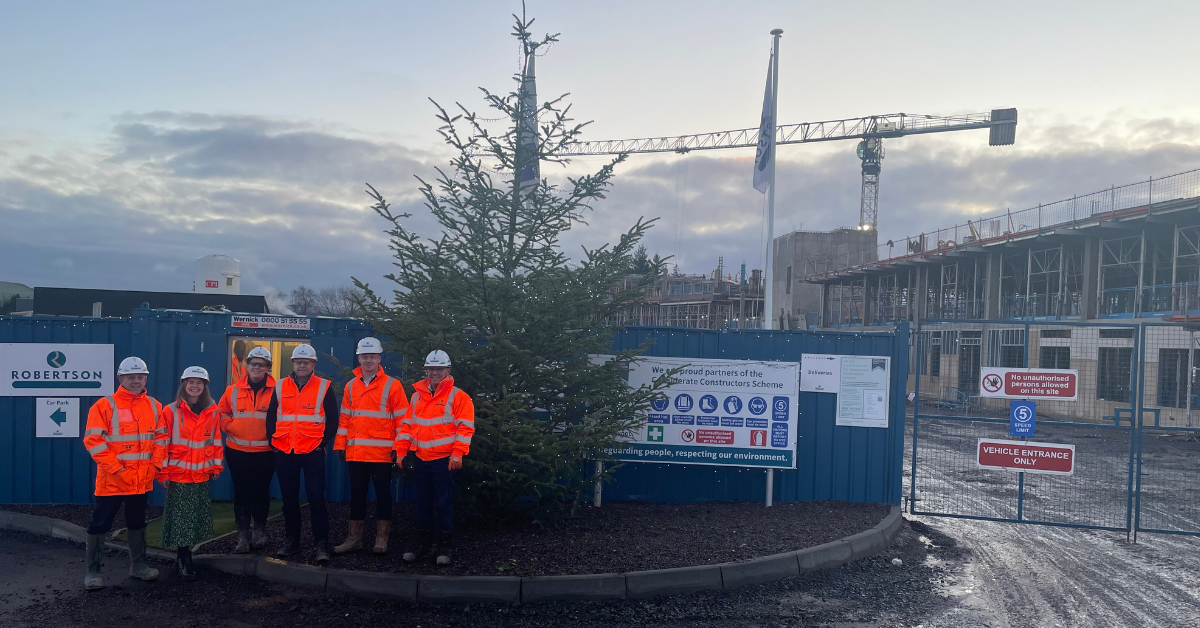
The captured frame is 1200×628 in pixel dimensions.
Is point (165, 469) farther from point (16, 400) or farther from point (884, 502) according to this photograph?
point (884, 502)

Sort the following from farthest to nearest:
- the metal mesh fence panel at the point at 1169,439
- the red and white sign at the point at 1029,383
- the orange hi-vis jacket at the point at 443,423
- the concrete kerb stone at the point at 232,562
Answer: the metal mesh fence panel at the point at 1169,439
the red and white sign at the point at 1029,383
the concrete kerb stone at the point at 232,562
the orange hi-vis jacket at the point at 443,423

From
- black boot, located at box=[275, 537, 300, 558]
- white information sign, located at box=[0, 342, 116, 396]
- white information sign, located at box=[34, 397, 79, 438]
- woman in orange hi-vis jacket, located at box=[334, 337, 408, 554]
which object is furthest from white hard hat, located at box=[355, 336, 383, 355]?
white information sign, located at box=[34, 397, 79, 438]

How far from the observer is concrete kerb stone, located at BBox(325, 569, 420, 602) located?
235 inches

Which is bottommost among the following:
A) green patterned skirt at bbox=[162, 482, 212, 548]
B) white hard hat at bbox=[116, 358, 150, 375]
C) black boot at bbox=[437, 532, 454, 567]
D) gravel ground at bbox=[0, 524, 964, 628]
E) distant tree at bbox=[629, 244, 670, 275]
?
gravel ground at bbox=[0, 524, 964, 628]

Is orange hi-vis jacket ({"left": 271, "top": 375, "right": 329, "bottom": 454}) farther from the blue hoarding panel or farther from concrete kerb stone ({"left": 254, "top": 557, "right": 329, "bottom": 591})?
the blue hoarding panel

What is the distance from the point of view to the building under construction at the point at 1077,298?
14617mm

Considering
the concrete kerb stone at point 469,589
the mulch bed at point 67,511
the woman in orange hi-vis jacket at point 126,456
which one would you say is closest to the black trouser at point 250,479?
the woman in orange hi-vis jacket at point 126,456

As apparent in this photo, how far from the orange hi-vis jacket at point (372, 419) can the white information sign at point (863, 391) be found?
17.7 feet

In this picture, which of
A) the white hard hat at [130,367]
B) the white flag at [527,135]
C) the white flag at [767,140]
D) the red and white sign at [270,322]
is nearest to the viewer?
the white hard hat at [130,367]

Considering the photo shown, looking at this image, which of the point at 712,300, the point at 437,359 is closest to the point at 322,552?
the point at 437,359

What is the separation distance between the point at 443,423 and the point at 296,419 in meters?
1.38

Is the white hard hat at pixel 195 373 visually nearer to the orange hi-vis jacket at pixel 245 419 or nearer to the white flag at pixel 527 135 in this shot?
the orange hi-vis jacket at pixel 245 419

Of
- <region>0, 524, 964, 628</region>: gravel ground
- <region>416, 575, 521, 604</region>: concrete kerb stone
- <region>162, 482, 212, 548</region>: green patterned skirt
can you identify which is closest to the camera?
<region>0, 524, 964, 628</region>: gravel ground

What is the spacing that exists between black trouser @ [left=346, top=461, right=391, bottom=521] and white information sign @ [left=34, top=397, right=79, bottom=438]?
4493 mm
